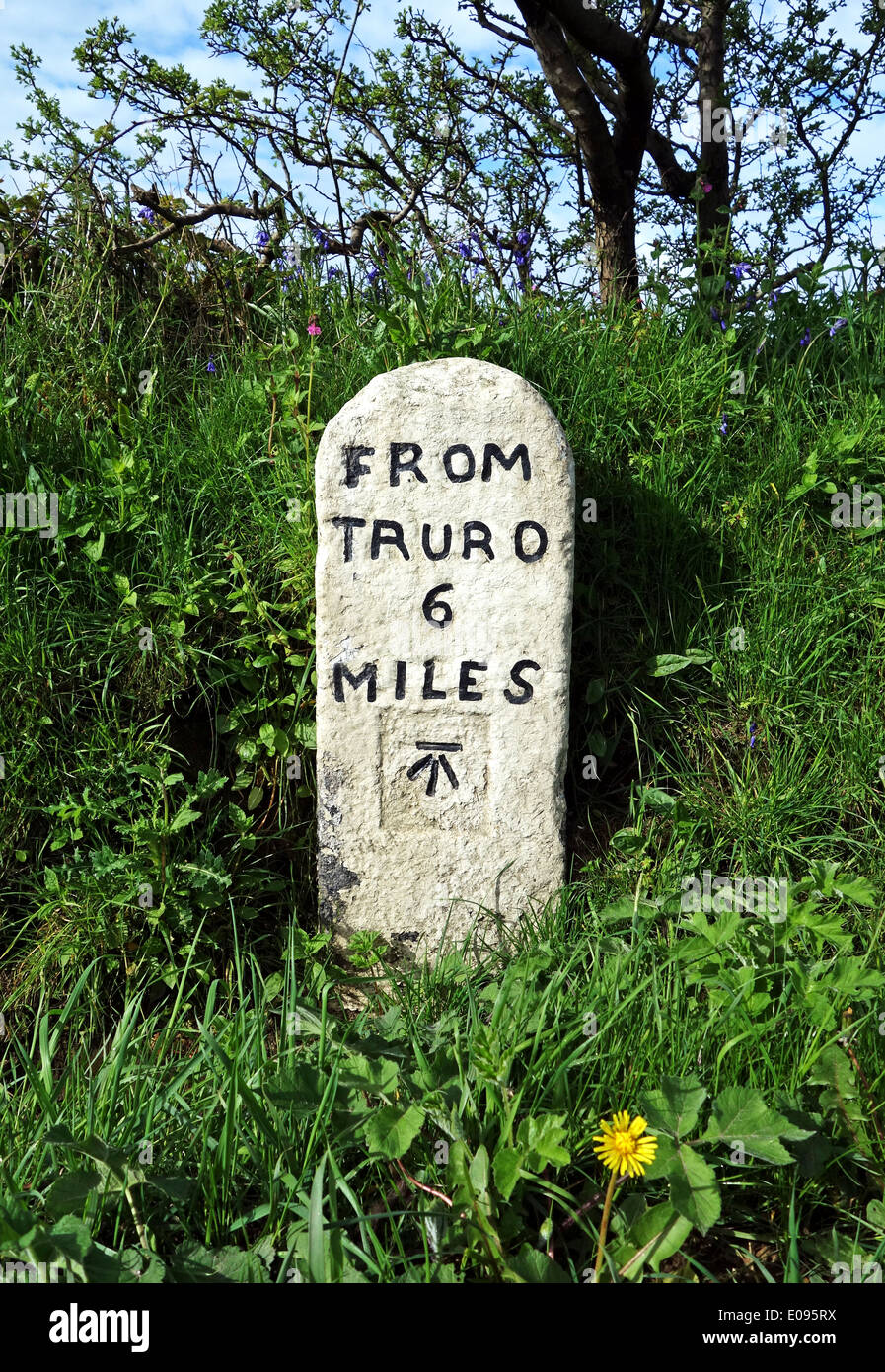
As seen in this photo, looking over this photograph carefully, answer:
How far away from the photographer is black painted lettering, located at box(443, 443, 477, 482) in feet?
8.95

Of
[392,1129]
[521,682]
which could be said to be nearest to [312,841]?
[521,682]

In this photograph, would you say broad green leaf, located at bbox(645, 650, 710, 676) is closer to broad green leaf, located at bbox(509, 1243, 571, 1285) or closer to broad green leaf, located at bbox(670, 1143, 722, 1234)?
broad green leaf, located at bbox(670, 1143, 722, 1234)

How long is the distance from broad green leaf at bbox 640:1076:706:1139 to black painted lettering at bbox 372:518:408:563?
1566 millimetres

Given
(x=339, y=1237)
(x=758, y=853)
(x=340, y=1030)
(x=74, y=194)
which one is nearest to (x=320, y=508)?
(x=340, y=1030)

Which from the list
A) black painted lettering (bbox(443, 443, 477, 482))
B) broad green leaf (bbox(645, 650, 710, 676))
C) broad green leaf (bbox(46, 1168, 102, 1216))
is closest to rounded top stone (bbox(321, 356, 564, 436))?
black painted lettering (bbox(443, 443, 477, 482))

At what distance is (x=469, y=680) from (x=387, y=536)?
46 centimetres

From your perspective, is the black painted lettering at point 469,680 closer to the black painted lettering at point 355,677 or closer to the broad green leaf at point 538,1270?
the black painted lettering at point 355,677

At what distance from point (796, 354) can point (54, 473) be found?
9.21 feet

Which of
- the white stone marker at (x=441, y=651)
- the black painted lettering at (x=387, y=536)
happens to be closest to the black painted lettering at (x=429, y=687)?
the white stone marker at (x=441, y=651)

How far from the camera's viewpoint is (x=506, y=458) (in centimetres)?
272

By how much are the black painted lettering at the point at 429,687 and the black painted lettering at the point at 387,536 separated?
0.30 metres

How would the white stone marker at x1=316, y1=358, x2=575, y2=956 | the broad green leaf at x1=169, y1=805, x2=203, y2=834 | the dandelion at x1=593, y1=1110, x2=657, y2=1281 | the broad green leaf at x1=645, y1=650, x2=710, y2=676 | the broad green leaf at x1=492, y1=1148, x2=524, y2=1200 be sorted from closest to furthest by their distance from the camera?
the dandelion at x1=593, y1=1110, x2=657, y2=1281 → the broad green leaf at x1=492, y1=1148, x2=524, y2=1200 → the broad green leaf at x1=169, y1=805, x2=203, y2=834 → the white stone marker at x1=316, y1=358, x2=575, y2=956 → the broad green leaf at x1=645, y1=650, x2=710, y2=676

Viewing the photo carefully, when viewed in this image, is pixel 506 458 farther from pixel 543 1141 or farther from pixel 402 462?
pixel 543 1141
